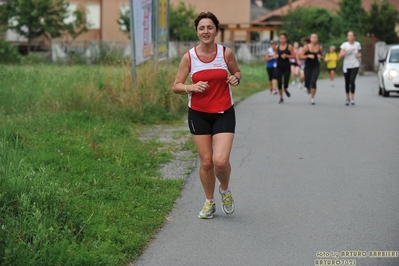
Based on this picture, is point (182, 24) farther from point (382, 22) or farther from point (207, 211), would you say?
point (207, 211)

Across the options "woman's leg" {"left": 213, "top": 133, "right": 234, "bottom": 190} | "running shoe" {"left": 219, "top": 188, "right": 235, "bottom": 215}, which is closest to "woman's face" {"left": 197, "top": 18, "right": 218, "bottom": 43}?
"woman's leg" {"left": 213, "top": 133, "right": 234, "bottom": 190}

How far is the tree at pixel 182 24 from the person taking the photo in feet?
166

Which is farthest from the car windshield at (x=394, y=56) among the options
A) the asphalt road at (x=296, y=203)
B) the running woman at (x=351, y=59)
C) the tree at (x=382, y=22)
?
the tree at (x=382, y=22)

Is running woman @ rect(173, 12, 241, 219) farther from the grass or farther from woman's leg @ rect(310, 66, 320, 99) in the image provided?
woman's leg @ rect(310, 66, 320, 99)

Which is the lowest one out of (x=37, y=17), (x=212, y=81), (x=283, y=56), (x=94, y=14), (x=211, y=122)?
(x=94, y=14)

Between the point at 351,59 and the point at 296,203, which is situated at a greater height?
the point at 351,59

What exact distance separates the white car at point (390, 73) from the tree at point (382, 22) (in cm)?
3102

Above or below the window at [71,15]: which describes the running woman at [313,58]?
above

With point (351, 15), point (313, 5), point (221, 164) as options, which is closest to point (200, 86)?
point (221, 164)

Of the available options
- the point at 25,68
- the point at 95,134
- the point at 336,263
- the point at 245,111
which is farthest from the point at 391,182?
the point at 25,68

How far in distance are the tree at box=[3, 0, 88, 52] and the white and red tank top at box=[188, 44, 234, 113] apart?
133ft

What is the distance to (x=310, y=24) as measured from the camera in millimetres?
48719

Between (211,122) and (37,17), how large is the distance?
41.8 metres

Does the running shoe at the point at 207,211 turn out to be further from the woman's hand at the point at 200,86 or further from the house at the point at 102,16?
the house at the point at 102,16
